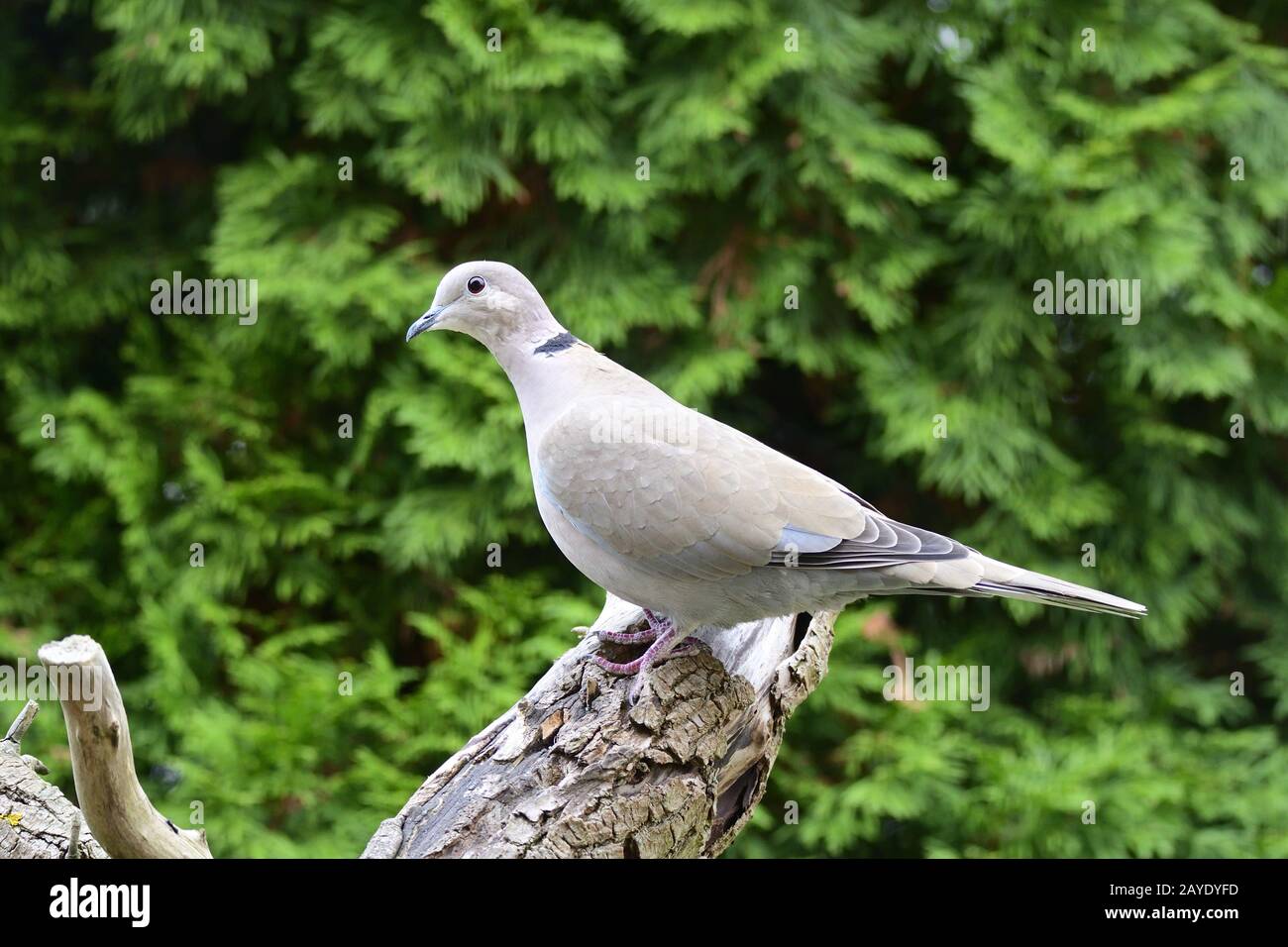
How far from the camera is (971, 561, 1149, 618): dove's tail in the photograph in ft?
8.15

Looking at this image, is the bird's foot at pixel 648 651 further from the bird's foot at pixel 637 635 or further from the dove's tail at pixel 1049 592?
the dove's tail at pixel 1049 592

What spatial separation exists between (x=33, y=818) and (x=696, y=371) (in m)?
Answer: 2.76

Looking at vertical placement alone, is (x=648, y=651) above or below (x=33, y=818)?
above

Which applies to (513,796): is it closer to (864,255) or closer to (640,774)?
(640,774)

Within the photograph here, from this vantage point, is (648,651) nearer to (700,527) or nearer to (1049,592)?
(700,527)

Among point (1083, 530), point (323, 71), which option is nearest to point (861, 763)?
point (1083, 530)

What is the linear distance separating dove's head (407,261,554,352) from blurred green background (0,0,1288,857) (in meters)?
1.55

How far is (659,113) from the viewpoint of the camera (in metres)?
4.73

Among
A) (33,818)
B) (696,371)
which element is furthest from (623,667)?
(696,371)

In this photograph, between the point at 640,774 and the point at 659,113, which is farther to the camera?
the point at 659,113

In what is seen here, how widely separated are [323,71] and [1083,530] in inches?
138

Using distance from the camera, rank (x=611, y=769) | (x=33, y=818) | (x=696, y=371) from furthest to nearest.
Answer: (x=696, y=371)
(x=611, y=769)
(x=33, y=818)

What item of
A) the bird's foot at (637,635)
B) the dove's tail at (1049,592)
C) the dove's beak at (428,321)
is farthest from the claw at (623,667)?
the dove's beak at (428,321)

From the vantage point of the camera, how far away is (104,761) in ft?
8.15
